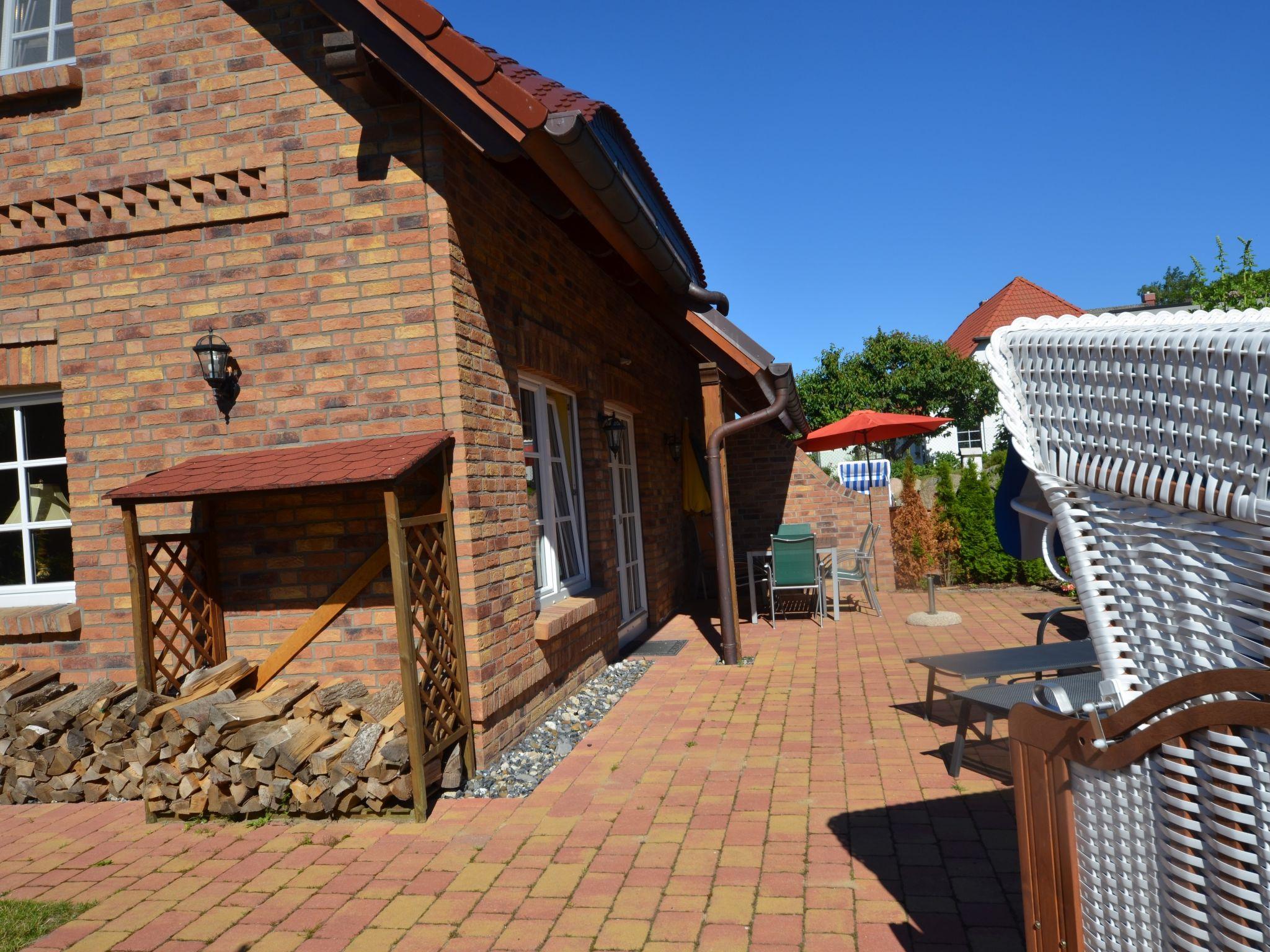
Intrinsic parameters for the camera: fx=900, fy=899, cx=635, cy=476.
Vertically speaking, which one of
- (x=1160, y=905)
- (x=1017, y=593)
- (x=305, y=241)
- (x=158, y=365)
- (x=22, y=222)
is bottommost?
(x=1017, y=593)

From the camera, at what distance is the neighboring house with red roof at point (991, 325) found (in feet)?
114

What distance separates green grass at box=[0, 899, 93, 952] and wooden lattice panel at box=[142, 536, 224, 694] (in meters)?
1.24

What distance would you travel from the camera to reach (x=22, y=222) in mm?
5145

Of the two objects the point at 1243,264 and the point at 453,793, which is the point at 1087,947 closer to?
the point at 453,793

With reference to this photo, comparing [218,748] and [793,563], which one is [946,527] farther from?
[218,748]

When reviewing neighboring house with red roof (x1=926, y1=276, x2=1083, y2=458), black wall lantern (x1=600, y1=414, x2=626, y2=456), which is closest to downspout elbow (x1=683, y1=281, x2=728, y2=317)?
black wall lantern (x1=600, y1=414, x2=626, y2=456)

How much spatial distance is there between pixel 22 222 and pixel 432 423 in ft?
9.19

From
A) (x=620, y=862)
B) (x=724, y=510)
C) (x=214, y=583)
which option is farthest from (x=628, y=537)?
(x=620, y=862)

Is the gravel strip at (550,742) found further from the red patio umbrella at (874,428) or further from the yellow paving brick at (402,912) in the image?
the red patio umbrella at (874,428)

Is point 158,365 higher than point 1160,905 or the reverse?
higher

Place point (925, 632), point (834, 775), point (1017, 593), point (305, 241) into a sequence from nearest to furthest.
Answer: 1. point (834, 775)
2. point (305, 241)
3. point (925, 632)
4. point (1017, 593)

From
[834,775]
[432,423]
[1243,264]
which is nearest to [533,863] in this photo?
[834,775]

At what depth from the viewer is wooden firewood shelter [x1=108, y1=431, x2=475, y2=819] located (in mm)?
4012

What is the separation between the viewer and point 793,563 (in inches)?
362
